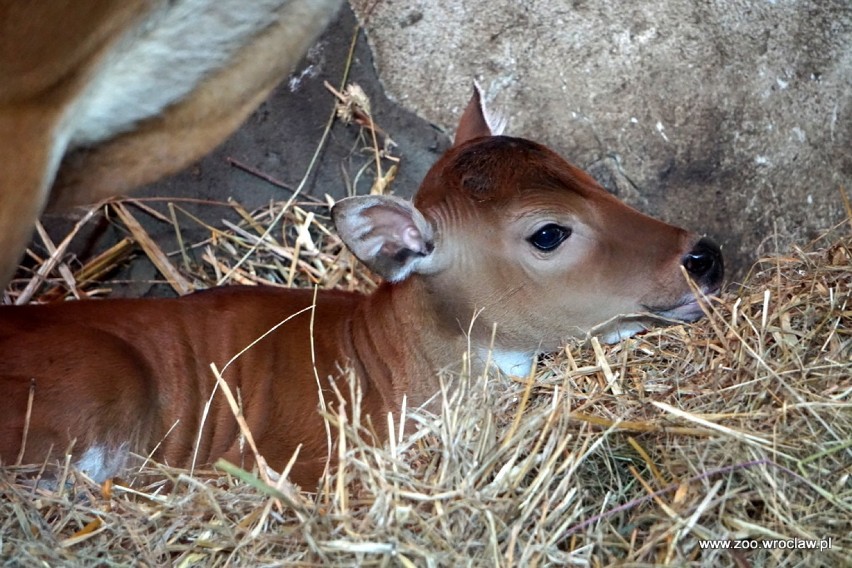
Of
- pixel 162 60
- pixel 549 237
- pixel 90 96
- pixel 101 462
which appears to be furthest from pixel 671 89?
pixel 90 96

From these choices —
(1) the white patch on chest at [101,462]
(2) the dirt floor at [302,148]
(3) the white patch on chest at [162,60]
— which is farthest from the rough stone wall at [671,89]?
(3) the white patch on chest at [162,60]

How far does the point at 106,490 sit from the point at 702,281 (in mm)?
2133

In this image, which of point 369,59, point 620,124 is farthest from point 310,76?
point 620,124

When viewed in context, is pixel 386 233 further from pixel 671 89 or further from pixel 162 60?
pixel 671 89

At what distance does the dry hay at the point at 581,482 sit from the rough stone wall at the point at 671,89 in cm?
111

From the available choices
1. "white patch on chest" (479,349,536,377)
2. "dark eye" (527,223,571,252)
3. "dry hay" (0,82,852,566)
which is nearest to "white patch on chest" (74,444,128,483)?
"dry hay" (0,82,852,566)

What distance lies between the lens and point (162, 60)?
194cm

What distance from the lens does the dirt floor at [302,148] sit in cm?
497

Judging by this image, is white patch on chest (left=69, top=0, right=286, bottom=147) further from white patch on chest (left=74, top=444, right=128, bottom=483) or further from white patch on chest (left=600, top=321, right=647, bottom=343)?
white patch on chest (left=600, top=321, right=647, bottom=343)

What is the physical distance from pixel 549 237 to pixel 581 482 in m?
1.01

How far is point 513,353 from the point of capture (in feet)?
11.9

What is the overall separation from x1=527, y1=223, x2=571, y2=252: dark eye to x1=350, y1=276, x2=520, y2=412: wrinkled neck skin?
427mm

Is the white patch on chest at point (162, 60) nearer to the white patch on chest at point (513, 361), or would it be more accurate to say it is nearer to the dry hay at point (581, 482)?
the dry hay at point (581, 482)

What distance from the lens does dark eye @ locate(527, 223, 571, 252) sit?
345cm
